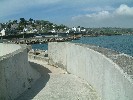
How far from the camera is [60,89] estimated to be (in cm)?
1636

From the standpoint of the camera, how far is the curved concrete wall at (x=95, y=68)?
29.1ft

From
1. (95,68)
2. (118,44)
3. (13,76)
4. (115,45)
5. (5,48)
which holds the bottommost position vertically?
(118,44)

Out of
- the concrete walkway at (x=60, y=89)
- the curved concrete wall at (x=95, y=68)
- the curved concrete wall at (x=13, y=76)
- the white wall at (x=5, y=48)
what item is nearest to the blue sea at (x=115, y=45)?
the curved concrete wall at (x=95, y=68)

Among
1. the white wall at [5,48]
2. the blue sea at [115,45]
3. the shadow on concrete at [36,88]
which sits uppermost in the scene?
the white wall at [5,48]

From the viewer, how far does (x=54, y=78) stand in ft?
65.3

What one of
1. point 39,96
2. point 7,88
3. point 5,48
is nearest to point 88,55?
point 39,96

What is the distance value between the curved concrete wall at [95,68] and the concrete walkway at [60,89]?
384 mm

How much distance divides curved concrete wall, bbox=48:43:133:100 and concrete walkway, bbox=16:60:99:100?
1.26 ft

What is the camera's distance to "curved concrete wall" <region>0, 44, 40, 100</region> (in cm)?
1318

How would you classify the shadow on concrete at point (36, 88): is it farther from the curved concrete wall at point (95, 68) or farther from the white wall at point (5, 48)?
the white wall at point (5, 48)

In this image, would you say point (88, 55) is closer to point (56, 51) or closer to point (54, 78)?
point (54, 78)

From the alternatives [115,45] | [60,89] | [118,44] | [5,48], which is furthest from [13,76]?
[118,44]

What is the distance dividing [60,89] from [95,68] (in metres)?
2.53

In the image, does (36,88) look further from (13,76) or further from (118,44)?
(118,44)
